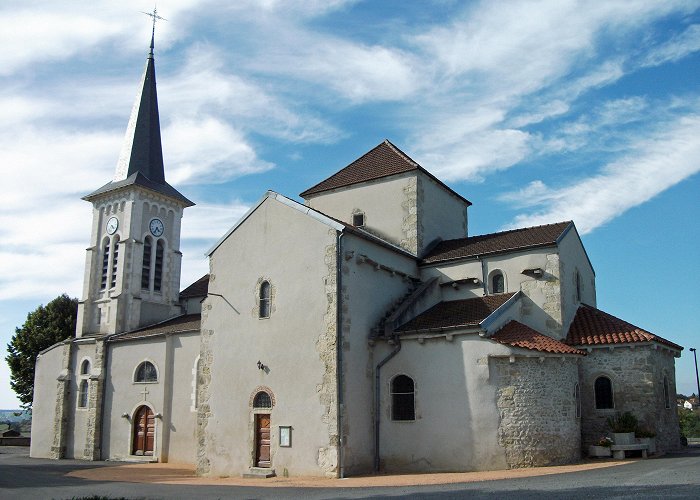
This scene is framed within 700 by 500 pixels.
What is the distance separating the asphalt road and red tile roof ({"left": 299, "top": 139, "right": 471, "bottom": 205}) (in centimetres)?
1311

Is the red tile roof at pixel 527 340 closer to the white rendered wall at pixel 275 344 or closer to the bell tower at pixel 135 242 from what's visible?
the white rendered wall at pixel 275 344

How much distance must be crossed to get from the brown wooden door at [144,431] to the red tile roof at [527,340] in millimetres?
15318

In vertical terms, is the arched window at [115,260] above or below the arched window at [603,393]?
above

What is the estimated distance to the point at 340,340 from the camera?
18391mm

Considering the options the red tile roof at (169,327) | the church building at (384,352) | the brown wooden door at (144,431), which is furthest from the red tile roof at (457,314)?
the brown wooden door at (144,431)

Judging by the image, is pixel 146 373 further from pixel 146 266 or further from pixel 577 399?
pixel 577 399

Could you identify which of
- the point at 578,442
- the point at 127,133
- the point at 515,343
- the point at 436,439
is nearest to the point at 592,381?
the point at 578,442

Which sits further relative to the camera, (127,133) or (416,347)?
(127,133)

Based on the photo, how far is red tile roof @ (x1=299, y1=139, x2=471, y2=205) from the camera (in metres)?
24.7

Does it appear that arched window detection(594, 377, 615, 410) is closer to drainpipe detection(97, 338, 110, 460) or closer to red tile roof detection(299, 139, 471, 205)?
red tile roof detection(299, 139, 471, 205)

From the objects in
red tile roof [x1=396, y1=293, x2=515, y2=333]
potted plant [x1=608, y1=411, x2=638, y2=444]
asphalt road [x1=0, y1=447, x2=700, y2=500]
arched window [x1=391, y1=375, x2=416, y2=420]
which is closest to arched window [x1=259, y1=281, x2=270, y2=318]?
red tile roof [x1=396, y1=293, x2=515, y2=333]

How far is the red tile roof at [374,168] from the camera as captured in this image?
24.7 m

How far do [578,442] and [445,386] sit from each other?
14.5ft

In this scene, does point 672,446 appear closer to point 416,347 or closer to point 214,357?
point 416,347
